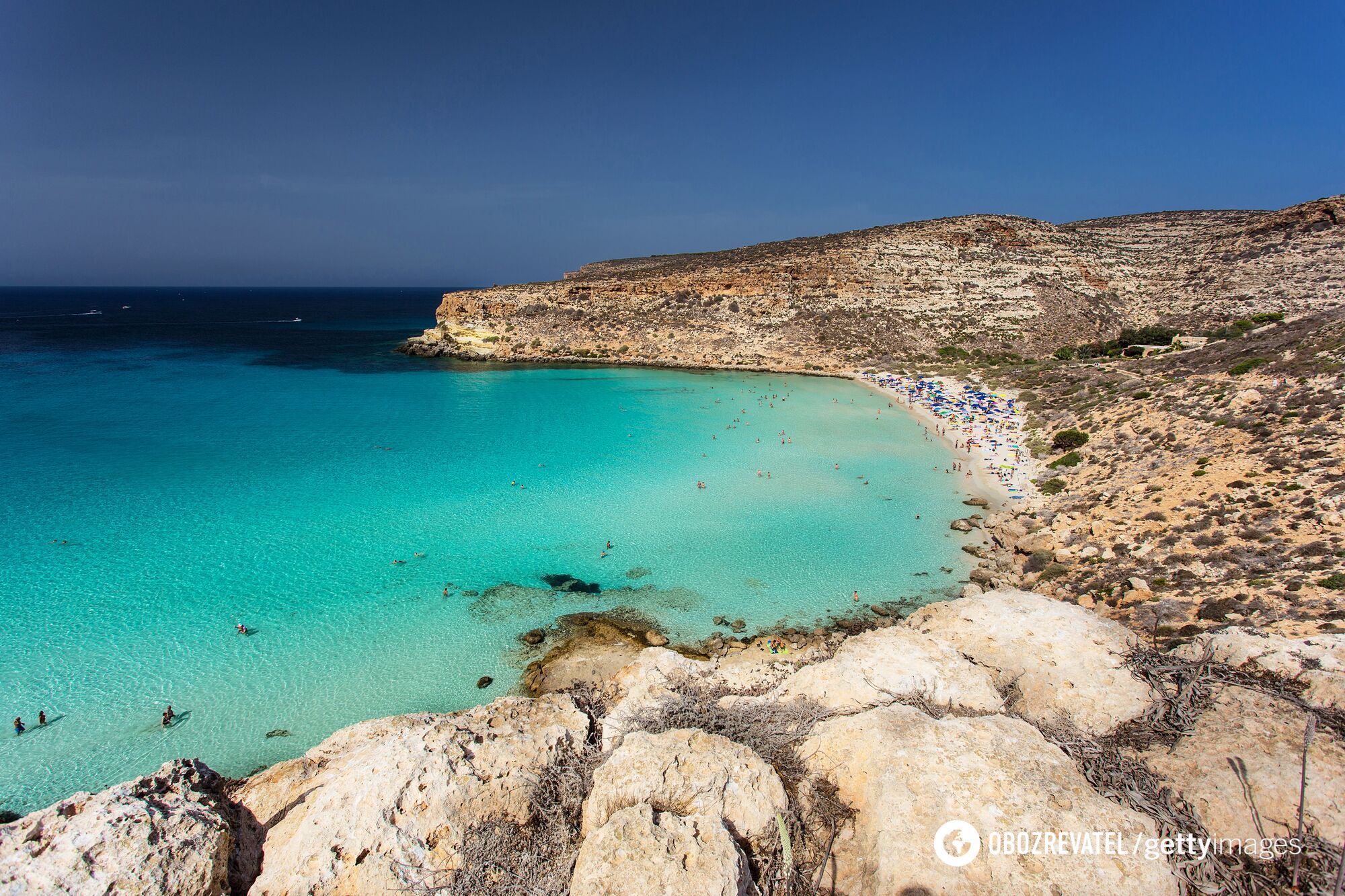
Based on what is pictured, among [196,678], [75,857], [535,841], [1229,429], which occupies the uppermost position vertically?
[1229,429]

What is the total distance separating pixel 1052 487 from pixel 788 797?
20.4 m

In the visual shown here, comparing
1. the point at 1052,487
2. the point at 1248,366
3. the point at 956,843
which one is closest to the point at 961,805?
the point at 956,843

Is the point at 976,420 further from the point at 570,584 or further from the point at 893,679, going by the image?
the point at 893,679

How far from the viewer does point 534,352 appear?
6269cm

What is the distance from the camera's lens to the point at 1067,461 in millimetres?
24109

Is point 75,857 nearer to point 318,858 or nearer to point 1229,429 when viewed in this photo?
point 318,858

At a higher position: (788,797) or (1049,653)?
(1049,653)

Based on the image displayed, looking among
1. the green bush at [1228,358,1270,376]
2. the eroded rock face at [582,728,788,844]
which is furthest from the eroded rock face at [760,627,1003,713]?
the green bush at [1228,358,1270,376]

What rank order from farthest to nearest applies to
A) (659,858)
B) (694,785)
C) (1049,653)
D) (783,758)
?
1. (1049,653)
2. (783,758)
3. (694,785)
4. (659,858)

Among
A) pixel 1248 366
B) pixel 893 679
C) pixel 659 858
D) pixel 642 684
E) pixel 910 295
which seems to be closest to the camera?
pixel 659 858

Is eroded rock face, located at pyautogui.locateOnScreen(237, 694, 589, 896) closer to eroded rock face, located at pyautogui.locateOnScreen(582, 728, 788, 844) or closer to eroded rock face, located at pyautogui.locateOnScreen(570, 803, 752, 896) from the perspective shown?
eroded rock face, located at pyautogui.locateOnScreen(582, 728, 788, 844)

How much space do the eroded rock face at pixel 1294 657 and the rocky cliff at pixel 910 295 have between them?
45.3 metres

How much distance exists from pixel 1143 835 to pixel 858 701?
3.36 metres

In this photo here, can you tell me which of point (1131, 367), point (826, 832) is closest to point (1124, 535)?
point (826, 832)
